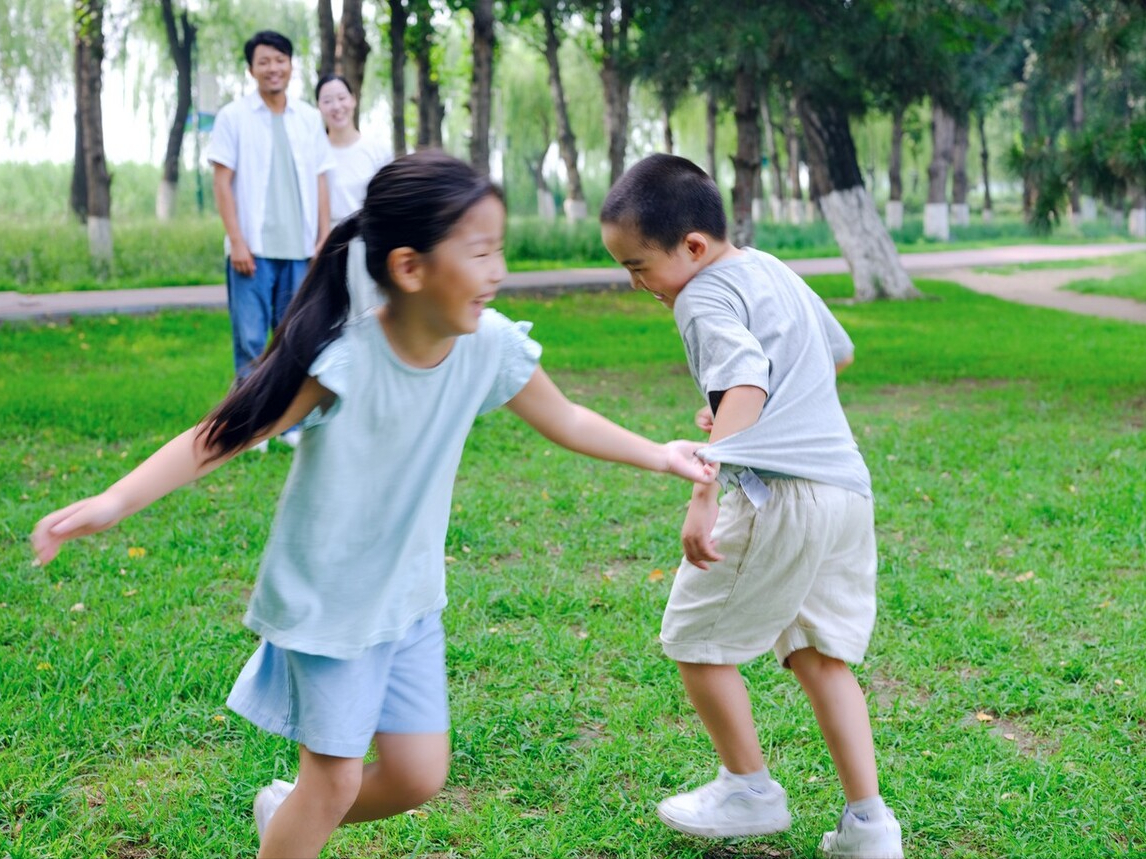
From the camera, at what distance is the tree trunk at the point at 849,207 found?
15820mm

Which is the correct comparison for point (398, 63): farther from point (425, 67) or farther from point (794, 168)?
point (794, 168)

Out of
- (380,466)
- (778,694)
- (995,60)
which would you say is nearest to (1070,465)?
(778,694)

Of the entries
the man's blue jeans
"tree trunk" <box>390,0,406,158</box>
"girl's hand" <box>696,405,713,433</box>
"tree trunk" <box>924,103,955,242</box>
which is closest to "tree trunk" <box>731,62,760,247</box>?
"tree trunk" <box>390,0,406,158</box>

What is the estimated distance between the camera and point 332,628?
6.99 ft

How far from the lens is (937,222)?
3578cm

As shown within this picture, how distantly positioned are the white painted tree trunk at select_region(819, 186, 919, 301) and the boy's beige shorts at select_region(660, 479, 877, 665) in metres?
14.2

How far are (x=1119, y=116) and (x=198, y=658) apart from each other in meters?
7.46

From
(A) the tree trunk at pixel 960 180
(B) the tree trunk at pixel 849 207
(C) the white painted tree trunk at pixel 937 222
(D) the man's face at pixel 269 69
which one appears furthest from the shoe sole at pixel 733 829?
(A) the tree trunk at pixel 960 180

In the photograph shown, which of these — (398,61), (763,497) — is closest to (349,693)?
(763,497)

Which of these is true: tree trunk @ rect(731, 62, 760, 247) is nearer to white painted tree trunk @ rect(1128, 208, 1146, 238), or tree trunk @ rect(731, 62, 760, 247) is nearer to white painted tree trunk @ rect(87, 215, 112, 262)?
white painted tree trunk @ rect(87, 215, 112, 262)

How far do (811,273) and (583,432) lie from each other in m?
20.2

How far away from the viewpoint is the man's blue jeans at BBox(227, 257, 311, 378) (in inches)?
265

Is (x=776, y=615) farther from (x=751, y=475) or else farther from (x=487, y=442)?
(x=487, y=442)

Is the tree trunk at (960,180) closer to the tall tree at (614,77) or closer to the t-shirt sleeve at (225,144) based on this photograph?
the tall tree at (614,77)
